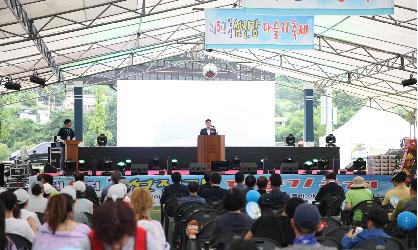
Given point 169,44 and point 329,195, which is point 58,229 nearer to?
point 329,195

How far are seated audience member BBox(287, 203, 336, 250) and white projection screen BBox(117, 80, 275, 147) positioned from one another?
80.7 feet

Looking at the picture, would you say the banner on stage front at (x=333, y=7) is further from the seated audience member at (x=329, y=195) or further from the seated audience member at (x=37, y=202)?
the seated audience member at (x=37, y=202)

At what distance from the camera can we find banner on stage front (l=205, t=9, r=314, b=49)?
637 inches

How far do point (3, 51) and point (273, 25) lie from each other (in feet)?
31.0

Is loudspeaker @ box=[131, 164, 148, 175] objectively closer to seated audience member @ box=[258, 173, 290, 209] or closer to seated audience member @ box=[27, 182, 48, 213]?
seated audience member @ box=[27, 182, 48, 213]

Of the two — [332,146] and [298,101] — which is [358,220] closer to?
[332,146]

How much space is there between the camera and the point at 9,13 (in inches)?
685

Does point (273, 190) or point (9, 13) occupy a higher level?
point (9, 13)

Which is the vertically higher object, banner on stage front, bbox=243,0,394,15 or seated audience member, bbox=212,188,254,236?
banner on stage front, bbox=243,0,394,15

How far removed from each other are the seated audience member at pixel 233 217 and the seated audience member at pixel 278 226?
547 mm

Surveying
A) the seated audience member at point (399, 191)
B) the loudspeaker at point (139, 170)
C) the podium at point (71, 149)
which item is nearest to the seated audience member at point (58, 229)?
the seated audience member at point (399, 191)

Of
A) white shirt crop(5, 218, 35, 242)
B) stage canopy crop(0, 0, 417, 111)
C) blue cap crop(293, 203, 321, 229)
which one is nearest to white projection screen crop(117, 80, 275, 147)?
stage canopy crop(0, 0, 417, 111)

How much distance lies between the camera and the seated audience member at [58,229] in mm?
5008

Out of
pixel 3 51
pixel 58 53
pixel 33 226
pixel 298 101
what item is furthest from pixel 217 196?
pixel 298 101
